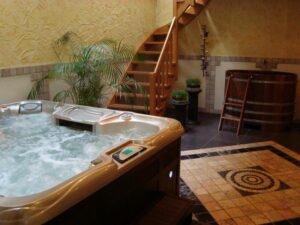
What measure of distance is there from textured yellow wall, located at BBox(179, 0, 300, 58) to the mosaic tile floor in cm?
197

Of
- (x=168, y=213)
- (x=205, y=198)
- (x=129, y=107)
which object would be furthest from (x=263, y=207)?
(x=129, y=107)

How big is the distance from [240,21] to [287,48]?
90cm

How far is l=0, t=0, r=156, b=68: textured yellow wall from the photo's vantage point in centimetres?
324

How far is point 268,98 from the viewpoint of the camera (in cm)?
460

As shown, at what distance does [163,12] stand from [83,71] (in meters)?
2.71

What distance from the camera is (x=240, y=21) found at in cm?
538

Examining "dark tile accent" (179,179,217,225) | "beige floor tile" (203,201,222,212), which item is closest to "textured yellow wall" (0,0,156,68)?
"dark tile accent" (179,179,217,225)

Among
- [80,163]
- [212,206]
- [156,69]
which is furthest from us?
[156,69]

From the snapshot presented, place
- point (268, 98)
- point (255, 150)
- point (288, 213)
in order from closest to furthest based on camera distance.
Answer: point (288, 213) < point (255, 150) < point (268, 98)

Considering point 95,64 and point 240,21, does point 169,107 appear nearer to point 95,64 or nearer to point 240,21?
point 240,21

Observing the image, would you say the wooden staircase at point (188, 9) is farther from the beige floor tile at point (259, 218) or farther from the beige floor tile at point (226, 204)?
the beige floor tile at point (259, 218)

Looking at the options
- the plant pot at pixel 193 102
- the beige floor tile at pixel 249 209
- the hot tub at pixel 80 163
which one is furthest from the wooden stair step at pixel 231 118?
the hot tub at pixel 80 163

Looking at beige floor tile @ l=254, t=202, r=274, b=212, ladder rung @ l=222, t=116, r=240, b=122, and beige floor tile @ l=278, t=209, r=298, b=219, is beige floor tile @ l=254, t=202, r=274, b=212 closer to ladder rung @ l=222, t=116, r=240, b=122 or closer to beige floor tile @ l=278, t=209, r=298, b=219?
beige floor tile @ l=278, t=209, r=298, b=219

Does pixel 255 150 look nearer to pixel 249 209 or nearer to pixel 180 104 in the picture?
pixel 180 104
